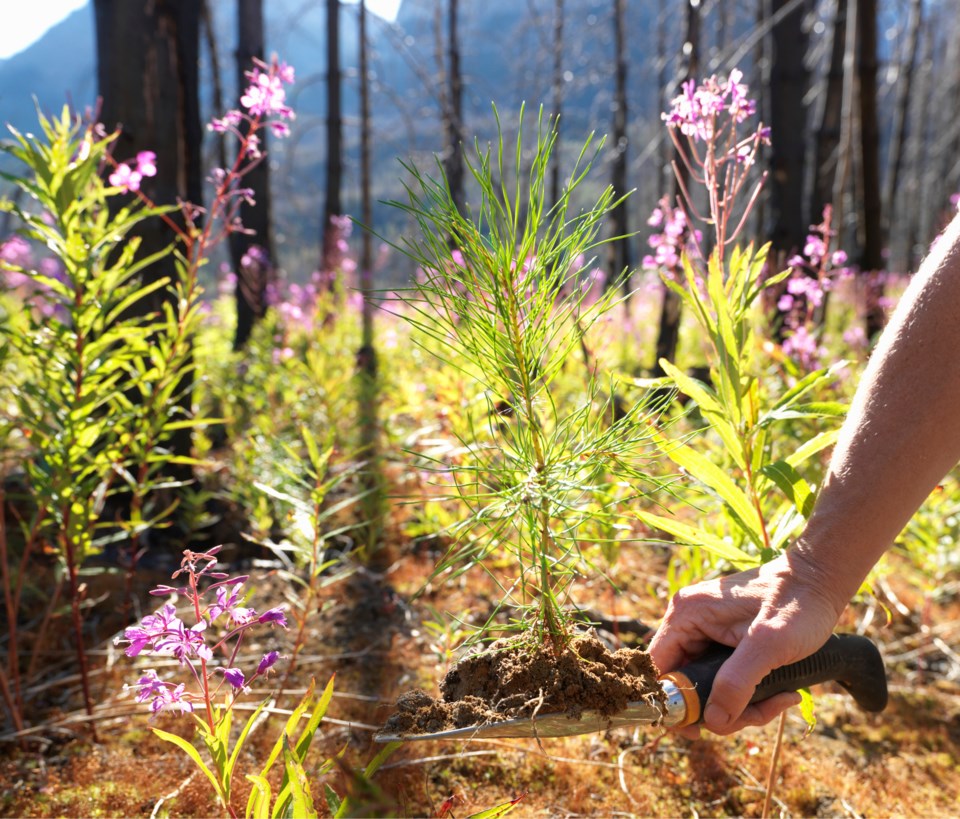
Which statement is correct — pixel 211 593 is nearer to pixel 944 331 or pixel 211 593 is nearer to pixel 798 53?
pixel 944 331

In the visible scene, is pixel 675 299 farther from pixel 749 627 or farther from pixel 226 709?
pixel 226 709

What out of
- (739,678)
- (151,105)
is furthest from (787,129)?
(739,678)

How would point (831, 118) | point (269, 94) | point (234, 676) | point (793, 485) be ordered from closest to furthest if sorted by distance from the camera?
point (234, 676) < point (793, 485) < point (269, 94) < point (831, 118)

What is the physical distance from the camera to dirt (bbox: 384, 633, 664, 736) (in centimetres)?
110

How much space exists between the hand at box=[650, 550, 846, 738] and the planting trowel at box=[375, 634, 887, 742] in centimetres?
3

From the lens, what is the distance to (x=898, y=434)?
1128 millimetres

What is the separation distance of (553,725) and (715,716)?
28 centimetres

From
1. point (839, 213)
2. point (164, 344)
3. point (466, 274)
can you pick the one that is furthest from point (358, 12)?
point (466, 274)

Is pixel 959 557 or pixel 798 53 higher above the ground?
pixel 798 53

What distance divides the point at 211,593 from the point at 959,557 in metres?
2.82

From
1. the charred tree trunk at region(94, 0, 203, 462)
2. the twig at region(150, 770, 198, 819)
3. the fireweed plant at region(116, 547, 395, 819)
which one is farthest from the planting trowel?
the charred tree trunk at region(94, 0, 203, 462)

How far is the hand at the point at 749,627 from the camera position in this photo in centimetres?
117

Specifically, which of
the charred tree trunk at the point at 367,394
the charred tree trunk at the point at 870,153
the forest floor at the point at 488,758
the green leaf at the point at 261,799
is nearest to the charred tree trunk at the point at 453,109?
the charred tree trunk at the point at 367,394

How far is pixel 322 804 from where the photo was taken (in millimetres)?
1371
